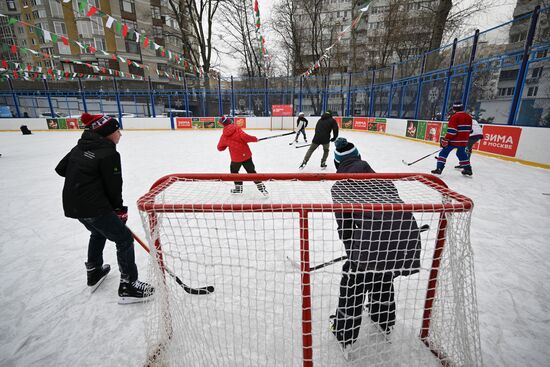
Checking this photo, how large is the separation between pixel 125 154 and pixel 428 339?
9.43m

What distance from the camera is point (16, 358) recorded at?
1.74 metres

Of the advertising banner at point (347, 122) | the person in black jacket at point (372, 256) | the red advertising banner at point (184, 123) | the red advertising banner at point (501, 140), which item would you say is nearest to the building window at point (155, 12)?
the red advertising banner at point (184, 123)

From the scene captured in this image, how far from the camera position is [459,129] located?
5301mm

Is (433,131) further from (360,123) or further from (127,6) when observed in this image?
(127,6)

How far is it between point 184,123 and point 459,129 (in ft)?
50.6

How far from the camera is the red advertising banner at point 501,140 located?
692 centimetres

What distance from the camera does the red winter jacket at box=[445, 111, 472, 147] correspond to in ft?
17.2

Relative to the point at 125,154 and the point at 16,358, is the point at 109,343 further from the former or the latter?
the point at 125,154

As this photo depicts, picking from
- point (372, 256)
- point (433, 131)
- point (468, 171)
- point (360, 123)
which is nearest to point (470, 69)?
point (433, 131)

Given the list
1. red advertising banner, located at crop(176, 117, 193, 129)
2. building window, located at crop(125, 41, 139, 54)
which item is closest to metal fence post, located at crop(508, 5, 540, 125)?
red advertising banner, located at crop(176, 117, 193, 129)

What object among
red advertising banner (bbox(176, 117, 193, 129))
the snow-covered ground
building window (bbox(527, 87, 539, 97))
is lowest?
the snow-covered ground

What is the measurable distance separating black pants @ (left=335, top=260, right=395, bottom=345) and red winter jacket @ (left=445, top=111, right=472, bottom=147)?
497 cm

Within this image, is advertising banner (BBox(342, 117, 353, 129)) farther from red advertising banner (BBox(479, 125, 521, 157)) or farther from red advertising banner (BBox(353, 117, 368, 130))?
red advertising banner (BBox(479, 125, 521, 157))

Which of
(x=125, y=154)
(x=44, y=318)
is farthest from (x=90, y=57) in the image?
(x=44, y=318)
